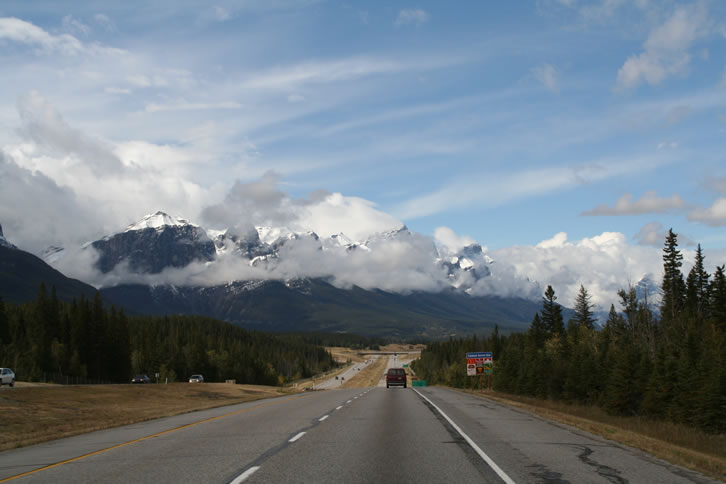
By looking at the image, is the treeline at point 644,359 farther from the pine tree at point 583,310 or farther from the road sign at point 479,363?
the road sign at point 479,363

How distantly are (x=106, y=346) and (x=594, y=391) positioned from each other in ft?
279

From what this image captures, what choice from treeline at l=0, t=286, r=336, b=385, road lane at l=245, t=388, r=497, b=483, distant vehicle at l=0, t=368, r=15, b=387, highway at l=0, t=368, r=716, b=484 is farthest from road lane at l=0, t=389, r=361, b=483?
treeline at l=0, t=286, r=336, b=385

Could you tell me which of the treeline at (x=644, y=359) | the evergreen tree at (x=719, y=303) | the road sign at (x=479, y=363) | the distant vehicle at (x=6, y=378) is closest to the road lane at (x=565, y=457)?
the treeline at (x=644, y=359)

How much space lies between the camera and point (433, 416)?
25375mm

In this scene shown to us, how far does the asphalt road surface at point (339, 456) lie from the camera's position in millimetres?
11664

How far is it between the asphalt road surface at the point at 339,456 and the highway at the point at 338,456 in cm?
2

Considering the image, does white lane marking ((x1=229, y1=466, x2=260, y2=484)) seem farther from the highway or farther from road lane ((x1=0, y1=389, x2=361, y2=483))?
road lane ((x1=0, y1=389, x2=361, y2=483))

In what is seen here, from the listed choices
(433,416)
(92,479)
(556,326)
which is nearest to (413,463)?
(92,479)

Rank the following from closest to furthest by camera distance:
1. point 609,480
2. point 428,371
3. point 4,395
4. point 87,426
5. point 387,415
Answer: point 609,480 < point 87,426 < point 387,415 < point 4,395 < point 428,371

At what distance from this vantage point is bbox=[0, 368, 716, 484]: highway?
11672 mm

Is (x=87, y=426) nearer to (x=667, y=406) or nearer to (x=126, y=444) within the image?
(x=126, y=444)

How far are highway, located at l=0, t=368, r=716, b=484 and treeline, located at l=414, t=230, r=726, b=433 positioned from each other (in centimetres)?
2470

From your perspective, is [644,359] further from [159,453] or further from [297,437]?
[159,453]

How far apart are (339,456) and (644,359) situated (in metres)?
45.6
